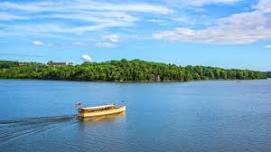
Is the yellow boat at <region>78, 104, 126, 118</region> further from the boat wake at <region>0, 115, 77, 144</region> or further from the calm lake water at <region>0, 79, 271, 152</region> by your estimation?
the boat wake at <region>0, 115, 77, 144</region>

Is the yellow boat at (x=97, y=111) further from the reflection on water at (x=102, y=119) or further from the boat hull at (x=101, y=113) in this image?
the reflection on water at (x=102, y=119)

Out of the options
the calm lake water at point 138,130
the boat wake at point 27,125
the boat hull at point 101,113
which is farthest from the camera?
the boat hull at point 101,113

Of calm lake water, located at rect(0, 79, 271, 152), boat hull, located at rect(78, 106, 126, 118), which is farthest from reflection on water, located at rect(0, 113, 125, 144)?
boat hull, located at rect(78, 106, 126, 118)

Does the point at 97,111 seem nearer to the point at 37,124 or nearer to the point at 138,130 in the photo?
the point at 37,124

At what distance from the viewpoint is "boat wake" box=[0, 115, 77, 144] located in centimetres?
4654

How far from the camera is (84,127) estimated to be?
2132 inches

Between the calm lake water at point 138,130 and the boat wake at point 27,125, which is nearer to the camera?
the calm lake water at point 138,130

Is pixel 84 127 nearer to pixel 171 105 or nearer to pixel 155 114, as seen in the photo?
pixel 155 114

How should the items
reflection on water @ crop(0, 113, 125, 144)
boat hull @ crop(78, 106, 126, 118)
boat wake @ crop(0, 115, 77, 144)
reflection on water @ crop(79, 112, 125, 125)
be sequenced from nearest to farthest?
boat wake @ crop(0, 115, 77, 144)
reflection on water @ crop(0, 113, 125, 144)
reflection on water @ crop(79, 112, 125, 125)
boat hull @ crop(78, 106, 126, 118)

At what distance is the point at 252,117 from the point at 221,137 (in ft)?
60.6

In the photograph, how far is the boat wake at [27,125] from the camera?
46537mm

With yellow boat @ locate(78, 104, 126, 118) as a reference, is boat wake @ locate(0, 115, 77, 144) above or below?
below

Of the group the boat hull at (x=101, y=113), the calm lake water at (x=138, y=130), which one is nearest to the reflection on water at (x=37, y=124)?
the calm lake water at (x=138, y=130)

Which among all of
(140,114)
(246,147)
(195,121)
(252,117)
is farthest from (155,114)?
(246,147)
